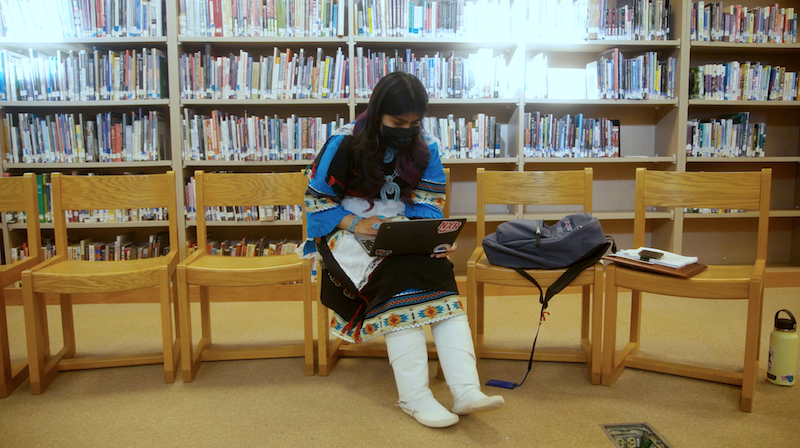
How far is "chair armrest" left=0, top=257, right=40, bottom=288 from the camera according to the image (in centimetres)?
182

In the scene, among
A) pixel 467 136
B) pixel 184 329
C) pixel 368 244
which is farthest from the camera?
pixel 467 136

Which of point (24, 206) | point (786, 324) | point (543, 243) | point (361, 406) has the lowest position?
point (361, 406)

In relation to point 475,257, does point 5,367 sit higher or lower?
lower

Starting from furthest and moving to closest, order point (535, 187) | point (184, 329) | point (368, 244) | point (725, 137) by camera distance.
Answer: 1. point (725, 137)
2. point (535, 187)
3. point (184, 329)
4. point (368, 244)

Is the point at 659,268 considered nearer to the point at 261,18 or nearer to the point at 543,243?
the point at 543,243

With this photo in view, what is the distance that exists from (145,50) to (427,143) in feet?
6.10

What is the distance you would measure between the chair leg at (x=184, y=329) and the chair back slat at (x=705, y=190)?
68.1 inches

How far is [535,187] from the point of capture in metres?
2.13

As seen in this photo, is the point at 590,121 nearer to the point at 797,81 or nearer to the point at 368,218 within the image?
the point at 797,81

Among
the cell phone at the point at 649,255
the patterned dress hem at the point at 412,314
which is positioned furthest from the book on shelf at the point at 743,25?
the patterned dress hem at the point at 412,314

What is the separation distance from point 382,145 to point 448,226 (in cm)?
38

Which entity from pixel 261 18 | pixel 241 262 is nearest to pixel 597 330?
pixel 241 262

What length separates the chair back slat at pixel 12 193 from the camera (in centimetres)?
199

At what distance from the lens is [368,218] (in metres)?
1.82
